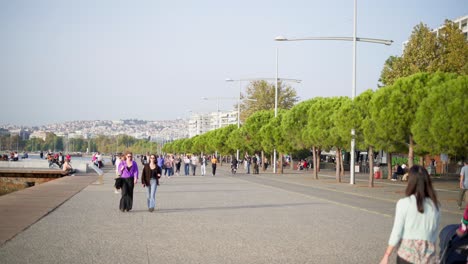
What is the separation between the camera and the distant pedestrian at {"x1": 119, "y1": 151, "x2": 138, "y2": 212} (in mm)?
19969

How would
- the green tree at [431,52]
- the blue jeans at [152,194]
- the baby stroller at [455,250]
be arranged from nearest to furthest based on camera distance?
the baby stroller at [455,250] → the blue jeans at [152,194] → the green tree at [431,52]

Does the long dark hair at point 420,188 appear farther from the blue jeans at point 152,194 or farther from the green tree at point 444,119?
the green tree at point 444,119

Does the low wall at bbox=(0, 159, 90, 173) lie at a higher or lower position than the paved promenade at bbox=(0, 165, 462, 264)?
higher

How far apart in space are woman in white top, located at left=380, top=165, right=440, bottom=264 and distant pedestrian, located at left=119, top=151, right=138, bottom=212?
14.4 metres

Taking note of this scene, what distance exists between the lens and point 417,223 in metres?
6.41

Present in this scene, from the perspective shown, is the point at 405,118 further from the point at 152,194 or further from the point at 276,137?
the point at 276,137

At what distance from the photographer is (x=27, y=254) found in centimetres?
1113

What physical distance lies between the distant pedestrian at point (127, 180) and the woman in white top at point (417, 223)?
14380 millimetres

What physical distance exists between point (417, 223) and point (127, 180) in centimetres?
1467

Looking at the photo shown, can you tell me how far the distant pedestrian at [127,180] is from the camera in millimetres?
19969

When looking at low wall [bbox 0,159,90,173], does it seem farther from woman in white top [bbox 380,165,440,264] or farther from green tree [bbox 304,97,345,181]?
woman in white top [bbox 380,165,440,264]

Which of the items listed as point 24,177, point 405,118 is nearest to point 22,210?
point 405,118

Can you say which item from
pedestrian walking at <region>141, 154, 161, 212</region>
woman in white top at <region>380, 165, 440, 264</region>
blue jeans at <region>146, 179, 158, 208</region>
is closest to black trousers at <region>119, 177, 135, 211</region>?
blue jeans at <region>146, 179, 158, 208</region>

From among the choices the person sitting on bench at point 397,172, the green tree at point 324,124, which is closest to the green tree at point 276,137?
the green tree at point 324,124
